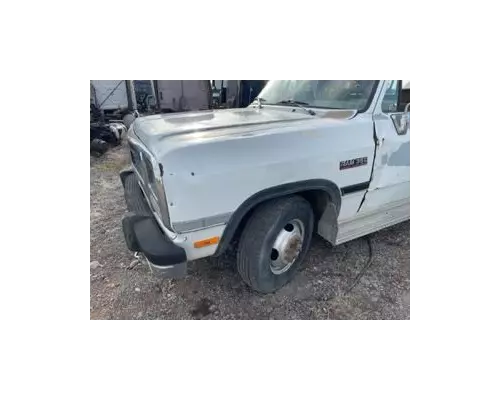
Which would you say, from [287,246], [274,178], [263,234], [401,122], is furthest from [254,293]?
[401,122]

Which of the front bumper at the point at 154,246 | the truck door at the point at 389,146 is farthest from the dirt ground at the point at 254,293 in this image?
the front bumper at the point at 154,246

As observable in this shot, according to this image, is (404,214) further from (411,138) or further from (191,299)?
(191,299)

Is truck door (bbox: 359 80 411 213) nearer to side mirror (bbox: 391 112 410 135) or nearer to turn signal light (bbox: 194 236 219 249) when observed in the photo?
side mirror (bbox: 391 112 410 135)

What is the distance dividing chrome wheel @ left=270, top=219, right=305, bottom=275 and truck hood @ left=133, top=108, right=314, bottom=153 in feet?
2.84

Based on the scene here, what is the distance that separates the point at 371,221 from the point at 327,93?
133 cm

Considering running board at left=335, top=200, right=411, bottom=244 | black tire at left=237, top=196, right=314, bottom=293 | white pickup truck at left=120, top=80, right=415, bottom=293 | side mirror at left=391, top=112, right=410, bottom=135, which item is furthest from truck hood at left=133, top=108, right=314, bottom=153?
running board at left=335, top=200, right=411, bottom=244

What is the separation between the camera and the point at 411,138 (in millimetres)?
2725

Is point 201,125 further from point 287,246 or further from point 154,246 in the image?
point 287,246

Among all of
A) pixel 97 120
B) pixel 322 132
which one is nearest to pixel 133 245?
pixel 322 132

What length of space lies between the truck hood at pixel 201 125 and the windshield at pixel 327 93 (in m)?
0.25

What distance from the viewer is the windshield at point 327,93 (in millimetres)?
2678

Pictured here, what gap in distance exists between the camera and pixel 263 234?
230 centimetres

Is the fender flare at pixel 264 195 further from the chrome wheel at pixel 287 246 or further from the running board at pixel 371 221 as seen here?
the running board at pixel 371 221

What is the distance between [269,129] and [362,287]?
1.72 meters
